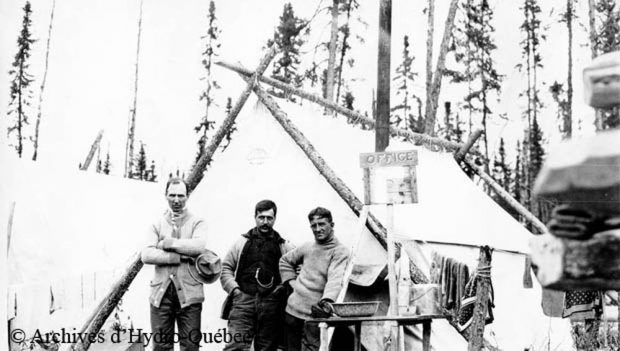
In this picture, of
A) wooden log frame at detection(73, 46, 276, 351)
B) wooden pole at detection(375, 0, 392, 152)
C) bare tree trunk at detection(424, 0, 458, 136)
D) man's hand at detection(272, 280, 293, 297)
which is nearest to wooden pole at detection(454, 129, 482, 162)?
wooden pole at detection(375, 0, 392, 152)

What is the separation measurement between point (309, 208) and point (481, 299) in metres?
2.14

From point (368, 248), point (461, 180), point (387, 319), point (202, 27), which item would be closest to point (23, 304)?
point (368, 248)

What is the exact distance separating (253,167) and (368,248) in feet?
4.43

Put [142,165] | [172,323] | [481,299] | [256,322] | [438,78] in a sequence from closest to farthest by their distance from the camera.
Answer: [481,299], [172,323], [256,322], [438,78], [142,165]

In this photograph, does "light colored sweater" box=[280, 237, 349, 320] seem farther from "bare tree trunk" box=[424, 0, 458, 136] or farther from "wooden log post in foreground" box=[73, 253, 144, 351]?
"bare tree trunk" box=[424, 0, 458, 136]

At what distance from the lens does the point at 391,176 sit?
539 centimetres

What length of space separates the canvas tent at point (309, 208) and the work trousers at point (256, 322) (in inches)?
27.1

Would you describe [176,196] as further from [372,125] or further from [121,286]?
[372,125]

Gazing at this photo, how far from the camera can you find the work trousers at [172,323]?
5219mm

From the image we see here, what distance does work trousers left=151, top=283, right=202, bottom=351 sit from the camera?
17.1 feet

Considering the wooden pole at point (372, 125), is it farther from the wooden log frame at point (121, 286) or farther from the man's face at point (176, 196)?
the man's face at point (176, 196)

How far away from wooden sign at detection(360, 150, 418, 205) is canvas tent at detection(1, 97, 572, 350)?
1.06 meters

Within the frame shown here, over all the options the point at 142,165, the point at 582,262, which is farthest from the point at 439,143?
the point at 142,165

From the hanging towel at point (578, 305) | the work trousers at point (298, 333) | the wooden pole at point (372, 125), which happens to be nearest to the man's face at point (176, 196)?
the work trousers at point (298, 333)
